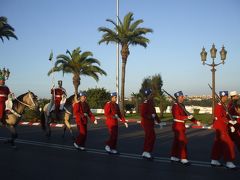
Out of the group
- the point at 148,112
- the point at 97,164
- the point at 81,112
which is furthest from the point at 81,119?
the point at 97,164

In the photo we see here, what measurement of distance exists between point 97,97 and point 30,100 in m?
38.0

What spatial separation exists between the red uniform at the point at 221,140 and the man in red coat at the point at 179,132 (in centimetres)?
66

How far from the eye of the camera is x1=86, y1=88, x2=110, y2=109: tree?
5098 cm

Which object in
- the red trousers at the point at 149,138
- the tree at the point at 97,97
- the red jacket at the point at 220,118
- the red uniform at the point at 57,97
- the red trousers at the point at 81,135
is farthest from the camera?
the tree at the point at 97,97

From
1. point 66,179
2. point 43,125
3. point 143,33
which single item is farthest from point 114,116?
point 143,33

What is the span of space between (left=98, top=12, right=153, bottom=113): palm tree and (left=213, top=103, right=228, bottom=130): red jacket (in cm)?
2656

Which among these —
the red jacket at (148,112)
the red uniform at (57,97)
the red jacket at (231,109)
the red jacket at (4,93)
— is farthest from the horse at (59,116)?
the red jacket at (231,109)

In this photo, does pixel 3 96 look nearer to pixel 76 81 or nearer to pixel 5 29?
pixel 5 29

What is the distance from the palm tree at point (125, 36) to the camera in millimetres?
36312

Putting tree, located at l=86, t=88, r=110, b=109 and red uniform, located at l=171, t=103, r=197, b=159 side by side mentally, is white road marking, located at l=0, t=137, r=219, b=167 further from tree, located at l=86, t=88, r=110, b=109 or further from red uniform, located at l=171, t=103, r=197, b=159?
tree, located at l=86, t=88, r=110, b=109

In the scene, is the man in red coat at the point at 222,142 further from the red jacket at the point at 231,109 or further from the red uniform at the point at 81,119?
the red uniform at the point at 81,119

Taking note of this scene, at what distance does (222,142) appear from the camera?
9492 millimetres

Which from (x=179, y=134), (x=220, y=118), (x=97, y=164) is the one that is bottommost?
(x=97, y=164)

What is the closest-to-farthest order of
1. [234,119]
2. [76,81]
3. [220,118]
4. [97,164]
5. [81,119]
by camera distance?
[97,164], [220,118], [234,119], [81,119], [76,81]
